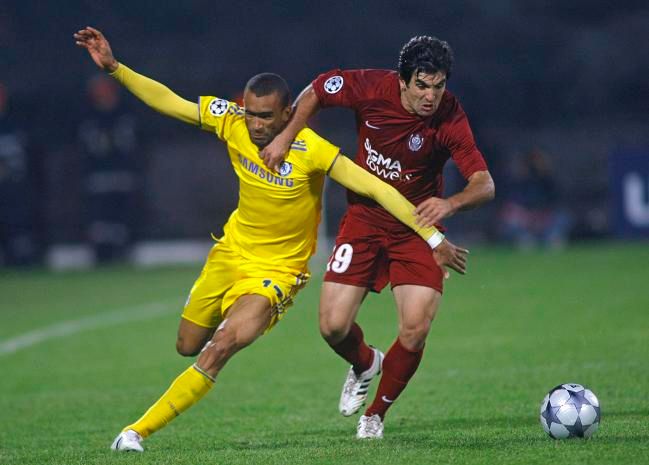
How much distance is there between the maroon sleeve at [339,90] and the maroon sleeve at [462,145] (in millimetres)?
595

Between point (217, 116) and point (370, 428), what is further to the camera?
point (217, 116)

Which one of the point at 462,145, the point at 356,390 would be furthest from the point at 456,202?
the point at 356,390

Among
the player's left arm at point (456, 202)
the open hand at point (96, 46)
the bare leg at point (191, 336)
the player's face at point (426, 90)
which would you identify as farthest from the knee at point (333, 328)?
the open hand at point (96, 46)

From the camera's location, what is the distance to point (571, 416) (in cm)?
696

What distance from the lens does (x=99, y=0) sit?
21656 mm

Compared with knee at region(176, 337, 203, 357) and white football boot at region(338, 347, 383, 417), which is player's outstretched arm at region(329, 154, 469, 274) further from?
knee at region(176, 337, 203, 357)

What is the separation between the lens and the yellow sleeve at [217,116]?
770 cm

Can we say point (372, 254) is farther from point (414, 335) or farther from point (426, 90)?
point (426, 90)

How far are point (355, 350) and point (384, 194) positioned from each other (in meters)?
1.37

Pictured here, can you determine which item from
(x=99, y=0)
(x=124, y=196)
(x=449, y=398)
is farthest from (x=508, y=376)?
(x=99, y=0)

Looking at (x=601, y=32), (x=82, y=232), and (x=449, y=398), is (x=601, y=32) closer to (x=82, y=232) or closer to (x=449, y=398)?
(x=82, y=232)

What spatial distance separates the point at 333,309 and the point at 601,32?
1609 centimetres

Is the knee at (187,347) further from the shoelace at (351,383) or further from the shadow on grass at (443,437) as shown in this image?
the shoelace at (351,383)

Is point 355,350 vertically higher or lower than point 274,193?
lower
